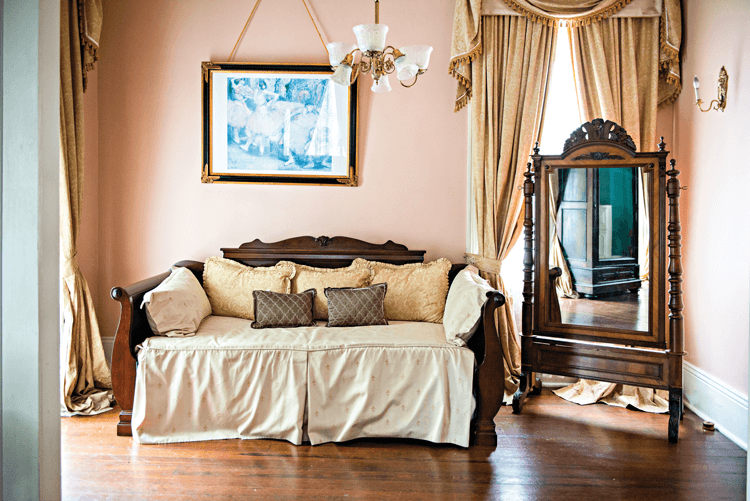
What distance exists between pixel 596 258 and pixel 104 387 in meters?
3.21

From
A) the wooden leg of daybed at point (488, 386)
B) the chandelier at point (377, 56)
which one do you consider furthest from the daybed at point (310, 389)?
the chandelier at point (377, 56)

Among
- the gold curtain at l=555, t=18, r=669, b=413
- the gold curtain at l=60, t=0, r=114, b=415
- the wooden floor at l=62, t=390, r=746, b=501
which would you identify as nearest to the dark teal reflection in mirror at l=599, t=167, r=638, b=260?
the gold curtain at l=555, t=18, r=669, b=413

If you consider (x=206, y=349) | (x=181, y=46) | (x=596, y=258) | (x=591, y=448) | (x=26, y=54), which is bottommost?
(x=591, y=448)

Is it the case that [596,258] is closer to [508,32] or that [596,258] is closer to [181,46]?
[508,32]

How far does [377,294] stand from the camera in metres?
3.32

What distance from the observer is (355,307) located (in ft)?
10.7

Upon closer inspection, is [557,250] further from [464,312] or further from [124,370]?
[124,370]

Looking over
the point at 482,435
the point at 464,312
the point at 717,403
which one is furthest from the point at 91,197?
the point at 717,403

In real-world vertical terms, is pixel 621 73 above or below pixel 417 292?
above

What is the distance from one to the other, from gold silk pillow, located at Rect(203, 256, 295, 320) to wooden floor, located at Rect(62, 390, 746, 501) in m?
0.92

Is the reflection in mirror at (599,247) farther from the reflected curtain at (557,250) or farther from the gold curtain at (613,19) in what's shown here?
the gold curtain at (613,19)

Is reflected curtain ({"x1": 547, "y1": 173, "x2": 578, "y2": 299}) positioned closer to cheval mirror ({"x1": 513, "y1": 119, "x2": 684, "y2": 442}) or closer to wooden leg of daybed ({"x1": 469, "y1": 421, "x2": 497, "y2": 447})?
cheval mirror ({"x1": 513, "y1": 119, "x2": 684, "y2": 442})

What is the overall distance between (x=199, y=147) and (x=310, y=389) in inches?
79.7

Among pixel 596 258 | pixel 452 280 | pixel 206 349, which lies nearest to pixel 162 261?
pixel 206 349
